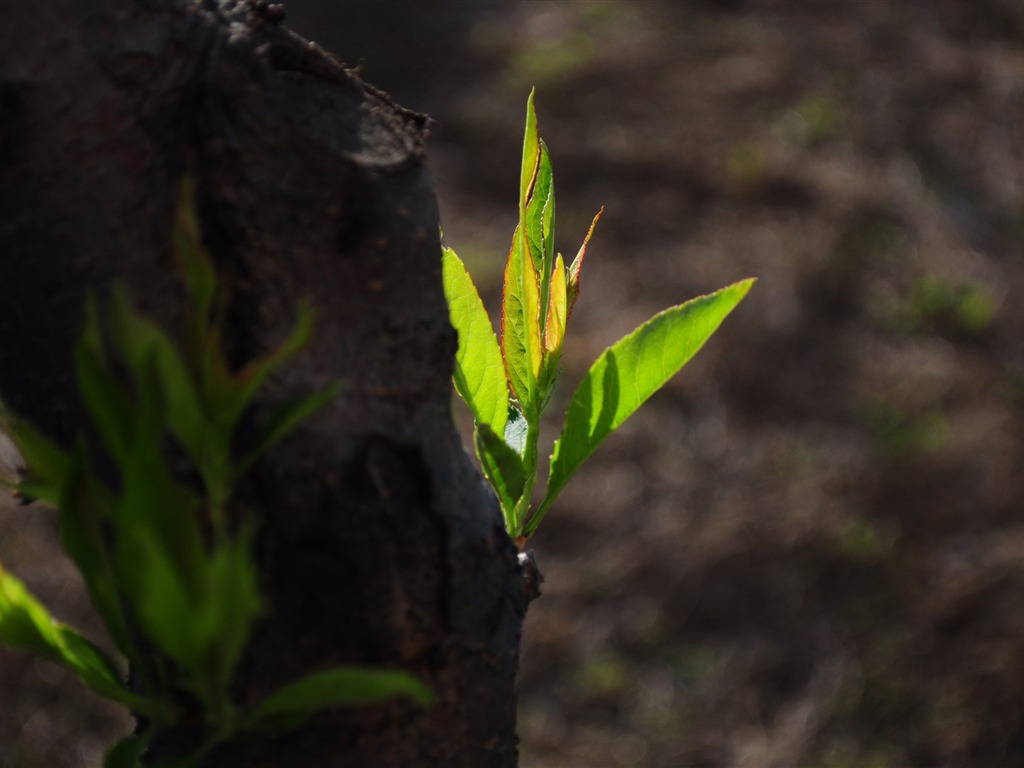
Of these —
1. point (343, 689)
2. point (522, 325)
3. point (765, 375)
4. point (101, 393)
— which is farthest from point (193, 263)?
point (765, 375)

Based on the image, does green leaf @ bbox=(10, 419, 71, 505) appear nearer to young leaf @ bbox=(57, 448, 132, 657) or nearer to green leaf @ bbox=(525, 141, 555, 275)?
young leaf @ bbox=(57, 448, 132, 657)

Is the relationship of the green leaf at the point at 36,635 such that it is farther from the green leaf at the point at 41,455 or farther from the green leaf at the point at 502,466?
the green leaf at the point at 502,466

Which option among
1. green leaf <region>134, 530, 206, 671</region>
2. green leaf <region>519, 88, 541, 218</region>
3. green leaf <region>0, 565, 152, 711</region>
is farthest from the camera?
green leaf <region>519, 88, 541, 218</region>

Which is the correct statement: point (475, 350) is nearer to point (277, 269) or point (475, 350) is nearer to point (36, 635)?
point (277, 269)

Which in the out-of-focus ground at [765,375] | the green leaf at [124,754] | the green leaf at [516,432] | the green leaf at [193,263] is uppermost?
the green leaf at [193,263]

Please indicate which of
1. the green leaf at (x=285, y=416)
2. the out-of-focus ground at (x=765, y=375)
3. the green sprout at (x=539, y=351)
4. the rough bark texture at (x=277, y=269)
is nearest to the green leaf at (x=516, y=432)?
the green sprout at (x=539, y=351)

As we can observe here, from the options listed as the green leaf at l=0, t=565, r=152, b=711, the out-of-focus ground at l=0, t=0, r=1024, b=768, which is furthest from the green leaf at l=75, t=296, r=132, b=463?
the out-of-focus ground at l=0, t=0, r=1024, b=768

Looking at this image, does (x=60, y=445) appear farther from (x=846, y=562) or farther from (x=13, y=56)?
(x=846, y=562)
